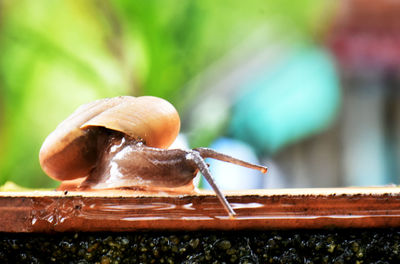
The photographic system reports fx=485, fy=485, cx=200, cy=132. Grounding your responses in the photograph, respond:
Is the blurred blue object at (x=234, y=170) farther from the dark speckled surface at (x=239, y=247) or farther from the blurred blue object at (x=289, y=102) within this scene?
the dark speckled surface at (x=239, y=247)

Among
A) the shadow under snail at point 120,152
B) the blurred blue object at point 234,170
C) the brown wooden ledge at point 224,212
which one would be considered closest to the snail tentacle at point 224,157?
the shadow under snail at point 120,152

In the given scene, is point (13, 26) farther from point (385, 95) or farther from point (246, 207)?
point (246, 207)

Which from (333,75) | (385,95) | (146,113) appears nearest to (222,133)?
(333,75)

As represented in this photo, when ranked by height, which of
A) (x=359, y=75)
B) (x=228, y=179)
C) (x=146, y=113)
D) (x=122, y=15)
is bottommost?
(x=146, y=113)

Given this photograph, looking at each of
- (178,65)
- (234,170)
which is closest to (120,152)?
(234,170)

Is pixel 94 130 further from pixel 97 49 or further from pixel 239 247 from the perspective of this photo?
pixel 97 49

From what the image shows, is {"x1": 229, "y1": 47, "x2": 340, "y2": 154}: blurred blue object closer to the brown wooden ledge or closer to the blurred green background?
the blurred green background

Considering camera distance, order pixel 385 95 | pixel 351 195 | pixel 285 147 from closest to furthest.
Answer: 1. pixel 351 195
2. pixel 385 95
3. pixel 285 147
